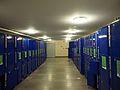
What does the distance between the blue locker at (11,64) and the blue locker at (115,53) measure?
3.53m

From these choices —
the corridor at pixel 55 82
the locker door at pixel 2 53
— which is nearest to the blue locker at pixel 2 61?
the locker door at pixel 2 53

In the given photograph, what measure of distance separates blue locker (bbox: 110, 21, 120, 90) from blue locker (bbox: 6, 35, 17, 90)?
353 centimetres

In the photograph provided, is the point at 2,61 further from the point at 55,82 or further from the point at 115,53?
the point at 115,53

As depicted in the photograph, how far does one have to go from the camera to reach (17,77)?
7250 mm

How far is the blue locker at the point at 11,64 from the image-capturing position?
5.91 m

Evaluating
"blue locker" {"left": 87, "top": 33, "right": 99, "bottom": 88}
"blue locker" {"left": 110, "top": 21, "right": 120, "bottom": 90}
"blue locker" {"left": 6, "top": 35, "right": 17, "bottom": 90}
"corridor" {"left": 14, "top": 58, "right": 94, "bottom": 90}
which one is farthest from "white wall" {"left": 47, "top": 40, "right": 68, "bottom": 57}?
"blue locker" {"left": 110, "top": 21, "right": 120, "bottom": 90}

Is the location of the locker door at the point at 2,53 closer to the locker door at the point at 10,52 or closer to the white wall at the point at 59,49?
the locker door at the point at 10,52

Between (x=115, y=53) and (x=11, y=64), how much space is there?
4059 mm

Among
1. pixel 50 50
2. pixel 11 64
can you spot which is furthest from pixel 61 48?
pixel 11 64

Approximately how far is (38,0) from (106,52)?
190 cm

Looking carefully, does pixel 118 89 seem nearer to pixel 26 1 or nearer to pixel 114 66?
pixel 114 66

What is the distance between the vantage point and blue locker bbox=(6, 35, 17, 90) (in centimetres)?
591

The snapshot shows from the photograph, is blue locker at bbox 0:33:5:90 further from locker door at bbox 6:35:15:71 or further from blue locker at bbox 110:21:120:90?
blue locker at bbox 110:21:120:90

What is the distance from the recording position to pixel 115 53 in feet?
11.2
